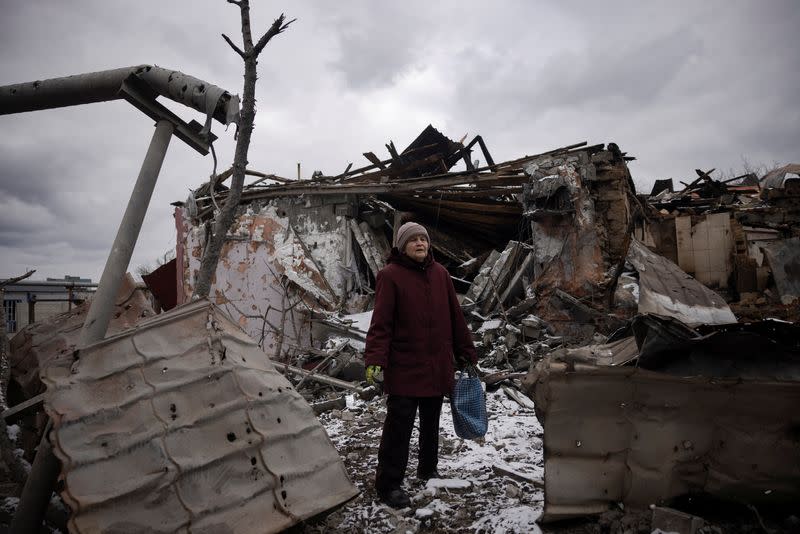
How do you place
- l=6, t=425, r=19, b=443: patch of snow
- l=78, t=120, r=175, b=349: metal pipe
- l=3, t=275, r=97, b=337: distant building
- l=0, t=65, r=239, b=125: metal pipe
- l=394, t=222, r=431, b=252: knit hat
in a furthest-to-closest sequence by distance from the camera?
l=3, t=275, r=97, b=337: distant building → l=394, t=222, r=431, b=252: knit hat → l=6, t=425, r=19, b=443: patch of snow → l=0, t=65, r=239, b=125: metal pipe → l=78, t=120, r=175, b=349: metal pipe

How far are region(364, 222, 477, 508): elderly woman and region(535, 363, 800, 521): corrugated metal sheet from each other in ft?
2.72

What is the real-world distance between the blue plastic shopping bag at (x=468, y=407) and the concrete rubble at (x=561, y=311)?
1.39 ft

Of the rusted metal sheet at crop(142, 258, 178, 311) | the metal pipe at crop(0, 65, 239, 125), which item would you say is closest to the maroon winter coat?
the metal pipe at crop(0, 65, 239, 125)

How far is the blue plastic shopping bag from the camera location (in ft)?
10.9

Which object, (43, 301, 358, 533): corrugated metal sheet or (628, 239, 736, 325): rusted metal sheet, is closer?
(43, 301, 358, 533): corrugated metal sheet

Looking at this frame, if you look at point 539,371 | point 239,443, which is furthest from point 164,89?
point 539,371

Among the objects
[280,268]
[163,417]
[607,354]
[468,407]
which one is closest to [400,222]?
[280,268]

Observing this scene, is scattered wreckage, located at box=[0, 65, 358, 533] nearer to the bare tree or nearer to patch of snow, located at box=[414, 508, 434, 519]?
patch of snow, located at box=[414, 508, 434, 519]

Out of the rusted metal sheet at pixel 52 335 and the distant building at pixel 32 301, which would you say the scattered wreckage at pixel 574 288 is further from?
the distant building at pixel 32 301

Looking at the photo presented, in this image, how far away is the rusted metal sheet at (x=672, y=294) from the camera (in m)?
5.90

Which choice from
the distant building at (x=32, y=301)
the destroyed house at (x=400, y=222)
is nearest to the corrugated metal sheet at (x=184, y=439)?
the destroyed house at (x=400, y=222)

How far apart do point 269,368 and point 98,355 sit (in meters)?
0.86

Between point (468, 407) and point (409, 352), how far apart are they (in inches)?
26.2

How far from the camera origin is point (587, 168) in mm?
6773
